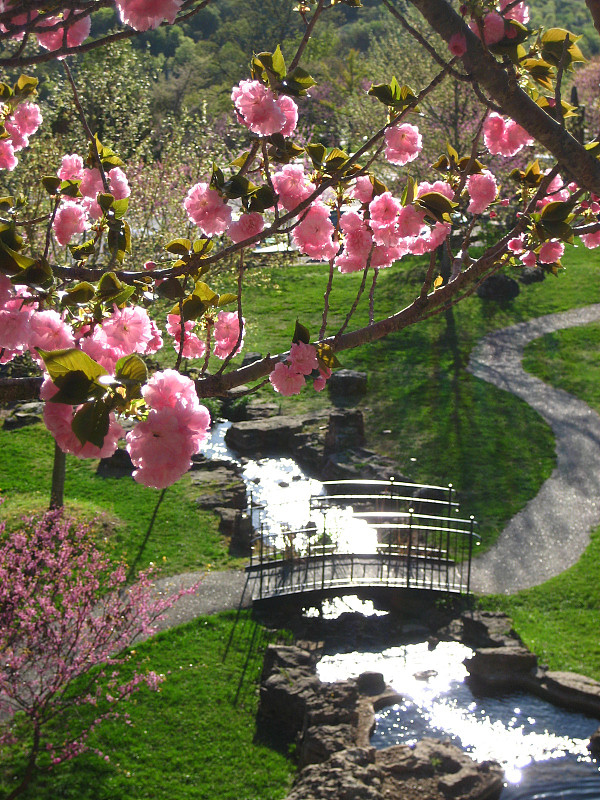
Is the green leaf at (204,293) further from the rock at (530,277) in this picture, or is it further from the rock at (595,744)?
the rock at (530,277)

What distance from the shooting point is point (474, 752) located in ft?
24.0

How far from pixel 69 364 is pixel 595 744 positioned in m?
7.11

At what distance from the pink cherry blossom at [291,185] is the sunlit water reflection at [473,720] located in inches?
224

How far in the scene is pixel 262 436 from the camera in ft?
47.1

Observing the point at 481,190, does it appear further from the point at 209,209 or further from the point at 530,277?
the point at 530,277

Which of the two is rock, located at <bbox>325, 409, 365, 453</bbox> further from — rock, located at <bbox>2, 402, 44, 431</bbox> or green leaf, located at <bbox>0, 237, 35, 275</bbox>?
green leaf, located at <bbox>0, 237, 35, 275</bbox>

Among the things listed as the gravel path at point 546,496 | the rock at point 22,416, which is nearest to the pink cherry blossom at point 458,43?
the gravel path at point 546,496

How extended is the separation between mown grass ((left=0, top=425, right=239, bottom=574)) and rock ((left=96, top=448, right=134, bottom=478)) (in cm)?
16

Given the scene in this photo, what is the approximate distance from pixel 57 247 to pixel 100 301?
10271 millimetres

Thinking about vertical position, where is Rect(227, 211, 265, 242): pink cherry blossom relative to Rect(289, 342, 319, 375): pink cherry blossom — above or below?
above

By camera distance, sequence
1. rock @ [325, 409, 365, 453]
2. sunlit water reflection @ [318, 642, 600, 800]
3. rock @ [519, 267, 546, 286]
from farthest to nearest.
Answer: rock @ [519, 267, 546, 286]
rock @ [325, 409, 365, 453]
sunlit water reflection @ [318, 642, 600, 800]

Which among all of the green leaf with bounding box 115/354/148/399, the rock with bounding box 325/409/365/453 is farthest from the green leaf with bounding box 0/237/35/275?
the rock with bounding box 325/409/365/453

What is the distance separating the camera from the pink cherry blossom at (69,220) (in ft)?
10.4

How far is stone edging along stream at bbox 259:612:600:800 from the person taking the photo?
20.7 feet
